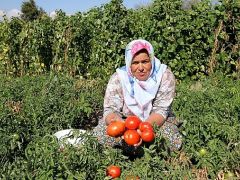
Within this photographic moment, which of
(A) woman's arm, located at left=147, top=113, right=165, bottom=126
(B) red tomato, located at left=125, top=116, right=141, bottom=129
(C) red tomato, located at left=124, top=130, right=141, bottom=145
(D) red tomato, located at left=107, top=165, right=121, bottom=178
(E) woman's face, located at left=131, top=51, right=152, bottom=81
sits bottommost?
(D) red tomato, located at left=107, top=165, right=121, bottom=178

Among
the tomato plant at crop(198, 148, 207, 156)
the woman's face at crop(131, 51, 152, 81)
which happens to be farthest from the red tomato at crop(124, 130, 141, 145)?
the woman's face at crop(131, 51, 152, 81)

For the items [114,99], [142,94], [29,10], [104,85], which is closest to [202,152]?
[142,94]

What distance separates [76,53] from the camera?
7.79 metres

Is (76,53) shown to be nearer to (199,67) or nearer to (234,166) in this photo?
(199,67)

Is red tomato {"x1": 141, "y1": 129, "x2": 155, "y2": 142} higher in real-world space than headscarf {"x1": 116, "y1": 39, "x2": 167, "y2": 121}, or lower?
lower

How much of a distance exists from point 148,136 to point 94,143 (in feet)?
1.12

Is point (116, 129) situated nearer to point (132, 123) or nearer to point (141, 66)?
point (132, 123)

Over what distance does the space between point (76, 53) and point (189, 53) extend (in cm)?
206

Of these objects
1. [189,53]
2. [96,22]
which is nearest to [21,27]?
[96,22]

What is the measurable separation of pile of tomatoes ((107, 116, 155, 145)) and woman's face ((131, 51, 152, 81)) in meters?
0.63

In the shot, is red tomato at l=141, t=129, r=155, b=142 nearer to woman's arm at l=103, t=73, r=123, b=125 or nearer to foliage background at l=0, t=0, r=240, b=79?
woman's arm at l=103, t=73, r=123, b=125

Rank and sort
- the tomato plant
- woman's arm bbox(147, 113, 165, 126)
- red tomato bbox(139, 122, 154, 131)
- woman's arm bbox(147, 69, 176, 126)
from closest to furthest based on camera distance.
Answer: red tomato bbox(139, 122, 154, 131) < the tomato plant < woman's arm bbox(147, 113, 165, 126) < woman's arm bbox(147, 69, 176, 126)

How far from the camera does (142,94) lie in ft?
12.1

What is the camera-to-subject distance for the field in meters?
2.67
